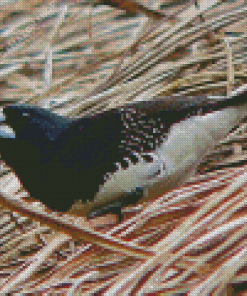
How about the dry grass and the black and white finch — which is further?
the black and white finch

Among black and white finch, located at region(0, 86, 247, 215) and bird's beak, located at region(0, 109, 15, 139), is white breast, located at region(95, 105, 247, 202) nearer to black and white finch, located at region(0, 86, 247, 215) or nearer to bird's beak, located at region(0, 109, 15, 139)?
black and white finch, located at region(0, 86, 247, 215)

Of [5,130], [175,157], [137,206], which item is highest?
[5,130]

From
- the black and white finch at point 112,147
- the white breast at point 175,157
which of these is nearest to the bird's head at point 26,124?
the black and white finch at point 112,147

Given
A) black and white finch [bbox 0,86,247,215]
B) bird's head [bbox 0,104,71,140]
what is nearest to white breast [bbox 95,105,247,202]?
black and white finch [bbox 0,86,247,215]

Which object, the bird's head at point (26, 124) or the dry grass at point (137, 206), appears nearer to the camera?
the dry grass at point (137, 206)

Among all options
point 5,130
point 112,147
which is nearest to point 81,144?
point 112,147

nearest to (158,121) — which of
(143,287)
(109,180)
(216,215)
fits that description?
(109,180)

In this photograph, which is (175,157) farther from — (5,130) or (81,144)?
(5,130)

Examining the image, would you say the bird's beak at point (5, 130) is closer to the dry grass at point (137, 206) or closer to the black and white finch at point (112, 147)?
the black and white finch at point (112, 147)
